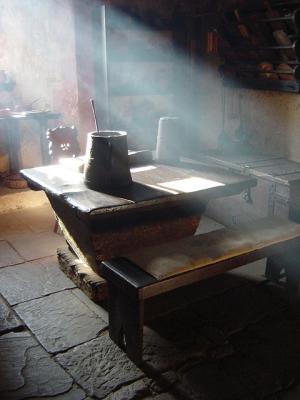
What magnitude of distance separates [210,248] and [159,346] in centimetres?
79

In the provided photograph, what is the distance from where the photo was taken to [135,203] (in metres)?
3.03

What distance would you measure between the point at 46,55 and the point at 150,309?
15.9 feet

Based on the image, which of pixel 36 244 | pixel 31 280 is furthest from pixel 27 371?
pixel 36 244

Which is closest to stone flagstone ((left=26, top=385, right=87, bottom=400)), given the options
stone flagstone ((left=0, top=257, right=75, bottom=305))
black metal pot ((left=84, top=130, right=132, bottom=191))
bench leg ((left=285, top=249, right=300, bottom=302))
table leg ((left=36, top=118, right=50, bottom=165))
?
stone flagstone ((left=0, top=257, right=75, bottom=305))

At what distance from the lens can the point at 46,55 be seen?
6863 mm

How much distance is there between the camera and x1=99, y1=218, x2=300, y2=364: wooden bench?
2752mm

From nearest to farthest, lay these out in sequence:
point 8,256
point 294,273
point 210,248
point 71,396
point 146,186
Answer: point 71,396 < point 210,248 < point 146,186 < point 294,273 < point 8,256

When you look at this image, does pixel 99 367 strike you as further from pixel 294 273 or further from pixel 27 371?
pixel 294 273

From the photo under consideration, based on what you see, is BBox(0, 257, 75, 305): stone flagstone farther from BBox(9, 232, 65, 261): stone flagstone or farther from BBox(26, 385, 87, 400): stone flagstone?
BBox(26, 385, 87, 400): stone flagstone

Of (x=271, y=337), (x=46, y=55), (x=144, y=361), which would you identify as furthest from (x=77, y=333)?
(x=46, y=55)

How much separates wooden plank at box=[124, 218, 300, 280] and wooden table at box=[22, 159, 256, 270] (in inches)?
12.0

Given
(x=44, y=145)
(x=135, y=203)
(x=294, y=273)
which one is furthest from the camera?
(x=44, y=145)

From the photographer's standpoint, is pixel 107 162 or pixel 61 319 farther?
pixel 61 319

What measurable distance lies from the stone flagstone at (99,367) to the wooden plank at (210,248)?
67 cm
